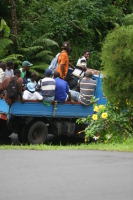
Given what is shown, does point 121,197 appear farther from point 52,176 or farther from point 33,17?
point 33,17

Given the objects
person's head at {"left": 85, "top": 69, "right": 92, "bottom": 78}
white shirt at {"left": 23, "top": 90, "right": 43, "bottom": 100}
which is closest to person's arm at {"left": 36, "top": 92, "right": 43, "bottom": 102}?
Answer: white shirt at {"left": 23, "top": 90, "right": 43, "bottom": 100}

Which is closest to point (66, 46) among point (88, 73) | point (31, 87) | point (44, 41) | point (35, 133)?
point (88, 73)

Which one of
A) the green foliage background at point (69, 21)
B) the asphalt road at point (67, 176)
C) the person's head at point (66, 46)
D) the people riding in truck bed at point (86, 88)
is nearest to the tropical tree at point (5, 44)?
the green foliage background at point (69, 21)

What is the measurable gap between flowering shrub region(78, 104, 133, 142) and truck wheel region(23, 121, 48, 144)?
106 inches

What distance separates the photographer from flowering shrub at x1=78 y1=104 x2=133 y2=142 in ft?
41.7

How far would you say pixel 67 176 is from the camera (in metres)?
8.01

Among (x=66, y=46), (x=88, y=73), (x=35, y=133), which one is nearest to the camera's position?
(x=35, y=133)

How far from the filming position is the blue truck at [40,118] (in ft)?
49.5

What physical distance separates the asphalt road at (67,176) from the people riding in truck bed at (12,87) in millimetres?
4394

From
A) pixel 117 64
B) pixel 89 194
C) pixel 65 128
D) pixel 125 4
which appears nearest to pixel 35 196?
pixel 89 194

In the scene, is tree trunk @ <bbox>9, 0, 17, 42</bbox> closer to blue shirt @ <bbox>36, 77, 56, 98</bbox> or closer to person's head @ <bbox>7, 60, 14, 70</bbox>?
person's head @ <bbox>7, 60, 14, 70</bbox>

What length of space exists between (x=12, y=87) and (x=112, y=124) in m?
3.19

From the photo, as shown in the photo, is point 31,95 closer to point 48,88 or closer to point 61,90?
point 48,88

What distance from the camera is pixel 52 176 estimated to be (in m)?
8.05
